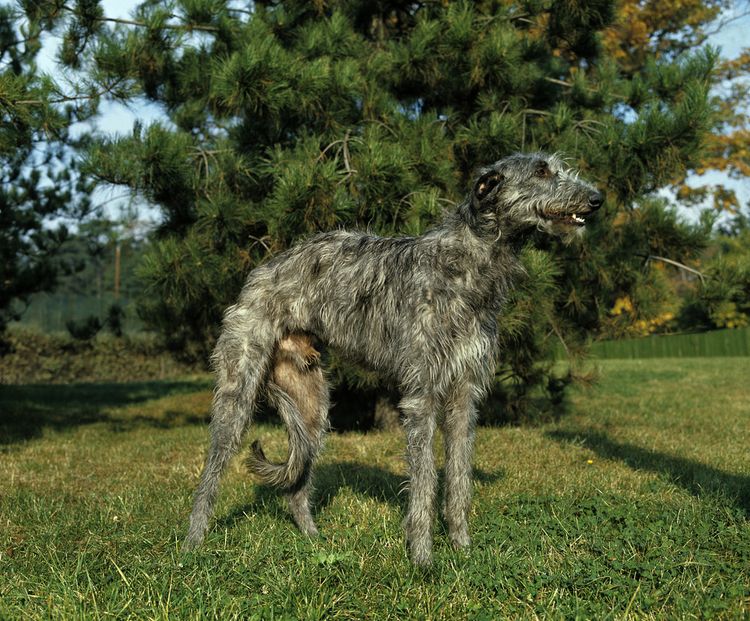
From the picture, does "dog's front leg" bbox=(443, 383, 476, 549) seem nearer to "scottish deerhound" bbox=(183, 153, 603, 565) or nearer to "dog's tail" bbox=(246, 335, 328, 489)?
"scottish deerhound" bbox=(183, 153, 603, 565)

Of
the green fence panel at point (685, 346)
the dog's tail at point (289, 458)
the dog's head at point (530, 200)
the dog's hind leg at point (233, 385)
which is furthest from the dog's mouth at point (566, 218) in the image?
the green fence panel at point (685, 346)

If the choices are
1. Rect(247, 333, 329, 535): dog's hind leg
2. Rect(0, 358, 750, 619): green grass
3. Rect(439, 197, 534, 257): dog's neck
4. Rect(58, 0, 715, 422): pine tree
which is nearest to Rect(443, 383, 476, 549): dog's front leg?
Rect(0, 358, 750, 619): green grass

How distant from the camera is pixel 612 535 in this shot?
170 inches

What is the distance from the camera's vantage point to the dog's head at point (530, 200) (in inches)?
163

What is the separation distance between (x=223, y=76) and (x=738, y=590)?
563 cm

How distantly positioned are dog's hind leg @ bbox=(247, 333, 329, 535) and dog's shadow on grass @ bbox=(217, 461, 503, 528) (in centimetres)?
25

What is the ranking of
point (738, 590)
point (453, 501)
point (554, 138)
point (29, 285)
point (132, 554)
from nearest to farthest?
point (738, 590)
point (132, 554)
point (453, 501)
point (554, 138)
point (29, 285)

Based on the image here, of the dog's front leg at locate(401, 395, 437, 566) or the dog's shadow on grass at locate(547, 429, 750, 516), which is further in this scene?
the dog's shadow on grass at locate(547, 429, 750, 516)

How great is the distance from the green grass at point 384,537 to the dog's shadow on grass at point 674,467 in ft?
0.10

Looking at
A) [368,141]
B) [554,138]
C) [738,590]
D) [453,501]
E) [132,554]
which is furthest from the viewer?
[554,138]

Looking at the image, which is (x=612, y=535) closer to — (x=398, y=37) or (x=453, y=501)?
(x=453, y=501)

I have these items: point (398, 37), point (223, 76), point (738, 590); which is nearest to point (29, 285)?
point (223, 76)

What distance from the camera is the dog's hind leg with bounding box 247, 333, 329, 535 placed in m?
4.78

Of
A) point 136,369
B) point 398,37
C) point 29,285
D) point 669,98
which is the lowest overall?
point 136,369
